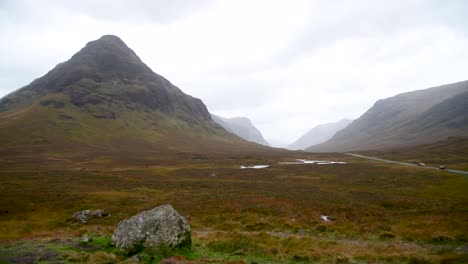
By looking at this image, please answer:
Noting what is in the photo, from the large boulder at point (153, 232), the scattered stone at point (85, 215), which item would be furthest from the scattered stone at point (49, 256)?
the scattered stone at point (85, 215)

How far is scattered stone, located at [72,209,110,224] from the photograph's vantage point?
1396 inches

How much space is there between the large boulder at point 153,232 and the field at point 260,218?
0.85m

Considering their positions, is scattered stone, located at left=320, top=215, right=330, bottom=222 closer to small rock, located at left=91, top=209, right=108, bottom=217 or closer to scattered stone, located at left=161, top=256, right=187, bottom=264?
scattered stone, located at left=161, top=256, right=187, bottom=264

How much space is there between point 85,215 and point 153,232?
21869mm

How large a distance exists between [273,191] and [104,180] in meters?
42.0

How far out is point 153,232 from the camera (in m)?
19.8

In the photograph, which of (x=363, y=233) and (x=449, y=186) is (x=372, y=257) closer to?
(x=363, y=233)

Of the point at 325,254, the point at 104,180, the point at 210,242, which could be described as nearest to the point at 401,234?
the point at 325,254

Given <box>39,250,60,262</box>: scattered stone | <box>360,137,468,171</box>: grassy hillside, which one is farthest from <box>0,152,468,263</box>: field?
<box>360,137,468,171</box>: grassy hillside

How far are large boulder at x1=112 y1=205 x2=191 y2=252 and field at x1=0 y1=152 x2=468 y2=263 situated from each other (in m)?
0.85

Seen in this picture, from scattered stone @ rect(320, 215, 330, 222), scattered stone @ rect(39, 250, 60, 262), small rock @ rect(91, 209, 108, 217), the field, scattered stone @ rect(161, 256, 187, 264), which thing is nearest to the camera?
scattered stone @ rect(161, 256, 187, 264)

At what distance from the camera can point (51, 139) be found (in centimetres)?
17012

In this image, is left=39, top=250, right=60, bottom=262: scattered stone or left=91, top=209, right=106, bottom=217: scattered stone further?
left=91, top=209, right=106, bottom=217: scattered stone

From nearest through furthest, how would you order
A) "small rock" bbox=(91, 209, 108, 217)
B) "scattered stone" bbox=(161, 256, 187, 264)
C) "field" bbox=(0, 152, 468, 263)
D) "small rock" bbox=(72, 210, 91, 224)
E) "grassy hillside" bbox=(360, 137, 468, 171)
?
"scattered stone" bbox=(161, 256, 187, 264)
"field" bbox=(0, 152, 468, 263)
"small rock" bbox=(72, 210, 91, 224)
"small rock" bbox=(91, 209, 108, 217)
"grassy hillside" bbox=(360, 137, 468, 171)
